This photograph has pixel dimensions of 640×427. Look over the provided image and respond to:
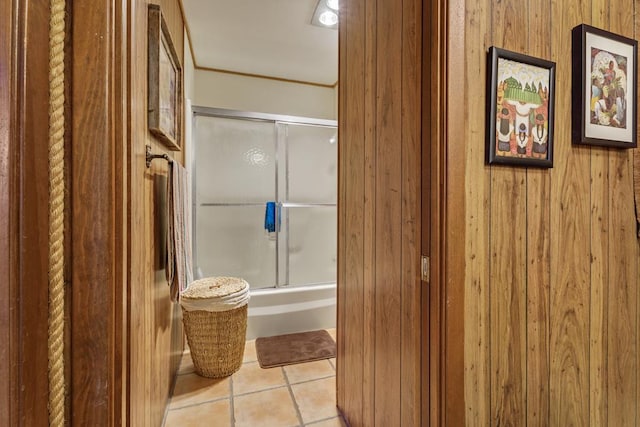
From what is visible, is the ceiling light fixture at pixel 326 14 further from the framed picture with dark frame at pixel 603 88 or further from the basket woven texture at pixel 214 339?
the basket woven texture at pixel 214 339

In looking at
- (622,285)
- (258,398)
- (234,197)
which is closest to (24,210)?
(258,398)

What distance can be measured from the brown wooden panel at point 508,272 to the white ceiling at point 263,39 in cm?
163

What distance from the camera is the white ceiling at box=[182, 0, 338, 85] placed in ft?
7.21

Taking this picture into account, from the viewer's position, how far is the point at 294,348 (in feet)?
7.95

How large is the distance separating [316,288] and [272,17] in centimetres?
232

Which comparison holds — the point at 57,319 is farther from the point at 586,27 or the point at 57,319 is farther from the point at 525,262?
the point at 586,27

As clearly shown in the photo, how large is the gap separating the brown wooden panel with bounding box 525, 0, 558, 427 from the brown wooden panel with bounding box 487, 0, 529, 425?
0.03 m

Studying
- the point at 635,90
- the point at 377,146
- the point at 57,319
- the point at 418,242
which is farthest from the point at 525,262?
the point at 57,319

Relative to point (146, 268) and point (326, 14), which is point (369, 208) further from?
point (326, 14)

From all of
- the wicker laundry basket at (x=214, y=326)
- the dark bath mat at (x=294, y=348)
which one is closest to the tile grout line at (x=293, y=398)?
the dark bath mat at (x=294, y=348)

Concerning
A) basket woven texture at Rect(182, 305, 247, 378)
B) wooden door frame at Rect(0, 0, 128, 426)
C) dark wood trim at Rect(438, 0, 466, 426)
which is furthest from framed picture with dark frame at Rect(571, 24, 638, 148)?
basket woven texture at Rect(182, 305, 247, 378)

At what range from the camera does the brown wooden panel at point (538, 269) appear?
1.02 metres

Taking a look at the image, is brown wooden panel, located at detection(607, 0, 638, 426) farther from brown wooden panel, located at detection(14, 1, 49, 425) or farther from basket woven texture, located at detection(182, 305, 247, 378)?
basket woven texture, located at detection(182, 305, 247, 378)

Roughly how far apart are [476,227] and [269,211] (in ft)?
7.48
